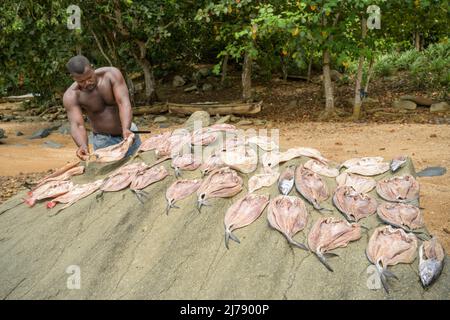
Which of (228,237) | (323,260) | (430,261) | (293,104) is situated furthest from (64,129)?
(430,261)

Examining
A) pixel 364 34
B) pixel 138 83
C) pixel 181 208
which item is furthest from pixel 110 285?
pixel 138 83

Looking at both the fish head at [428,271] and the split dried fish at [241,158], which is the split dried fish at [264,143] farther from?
the fish head at [428,271]

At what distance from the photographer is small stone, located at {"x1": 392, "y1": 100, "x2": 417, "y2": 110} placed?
8.99 metres

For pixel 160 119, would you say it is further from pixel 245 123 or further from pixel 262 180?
pixel 262 180

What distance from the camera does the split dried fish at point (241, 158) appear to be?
10.2ft

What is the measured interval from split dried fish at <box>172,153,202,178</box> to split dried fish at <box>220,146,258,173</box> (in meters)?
0.20

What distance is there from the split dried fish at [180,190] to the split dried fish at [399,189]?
45.6 inches

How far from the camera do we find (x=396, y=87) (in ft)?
35.2

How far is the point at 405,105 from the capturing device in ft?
29.6

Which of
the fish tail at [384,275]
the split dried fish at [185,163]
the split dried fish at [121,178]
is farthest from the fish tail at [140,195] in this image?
the fish tail at [384,275]

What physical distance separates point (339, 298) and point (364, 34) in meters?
6.47

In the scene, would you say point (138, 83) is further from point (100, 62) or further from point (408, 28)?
point (408, 28)

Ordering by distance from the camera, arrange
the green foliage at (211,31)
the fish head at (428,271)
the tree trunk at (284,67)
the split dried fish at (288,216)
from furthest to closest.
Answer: the tree trunk at (284,67)
the green foliage at (211,31)
the split dried fish at (288,216)
the fish head at (428,271)

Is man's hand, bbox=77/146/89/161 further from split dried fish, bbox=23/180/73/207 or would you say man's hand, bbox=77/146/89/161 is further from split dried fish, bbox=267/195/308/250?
split dried fish, bbox=267/195/308/250
